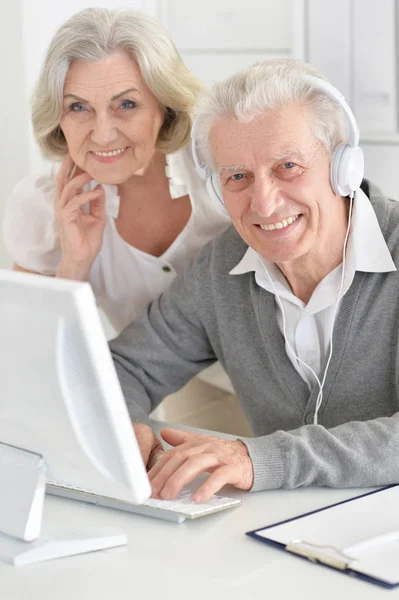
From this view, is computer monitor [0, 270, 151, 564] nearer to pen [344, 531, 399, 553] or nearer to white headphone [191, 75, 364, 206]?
pen [344, 531, 399, 553]

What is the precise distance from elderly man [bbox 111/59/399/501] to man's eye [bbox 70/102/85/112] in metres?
0.38

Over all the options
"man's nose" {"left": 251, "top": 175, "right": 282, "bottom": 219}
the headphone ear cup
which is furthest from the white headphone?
"man's nose" {"left": 251, "top": 175, "right": 282, "bottom": 219}

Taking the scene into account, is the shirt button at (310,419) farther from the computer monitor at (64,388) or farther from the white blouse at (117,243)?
the computer monitor at (64,388)

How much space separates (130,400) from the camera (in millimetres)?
1729

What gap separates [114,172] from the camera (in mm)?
1958

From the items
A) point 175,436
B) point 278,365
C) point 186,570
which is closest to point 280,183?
point 278,365

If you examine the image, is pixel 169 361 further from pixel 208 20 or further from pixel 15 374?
pixel 208 20

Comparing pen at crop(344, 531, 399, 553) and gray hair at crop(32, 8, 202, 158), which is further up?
gray hair at crop(32, 8, 202, 158)

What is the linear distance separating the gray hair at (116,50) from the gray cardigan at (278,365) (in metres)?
0.32

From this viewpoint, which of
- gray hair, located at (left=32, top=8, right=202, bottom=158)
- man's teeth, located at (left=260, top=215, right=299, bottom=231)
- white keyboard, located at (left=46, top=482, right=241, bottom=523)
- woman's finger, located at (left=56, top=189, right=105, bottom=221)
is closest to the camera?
white keyboard, located at (left=46, top=482, right=241, bottom=523)

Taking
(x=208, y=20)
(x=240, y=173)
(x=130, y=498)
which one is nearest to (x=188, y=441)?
(x=130, y=498)

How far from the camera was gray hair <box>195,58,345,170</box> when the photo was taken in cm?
152

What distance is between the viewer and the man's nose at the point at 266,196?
153cm

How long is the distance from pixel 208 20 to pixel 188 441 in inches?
88.8
